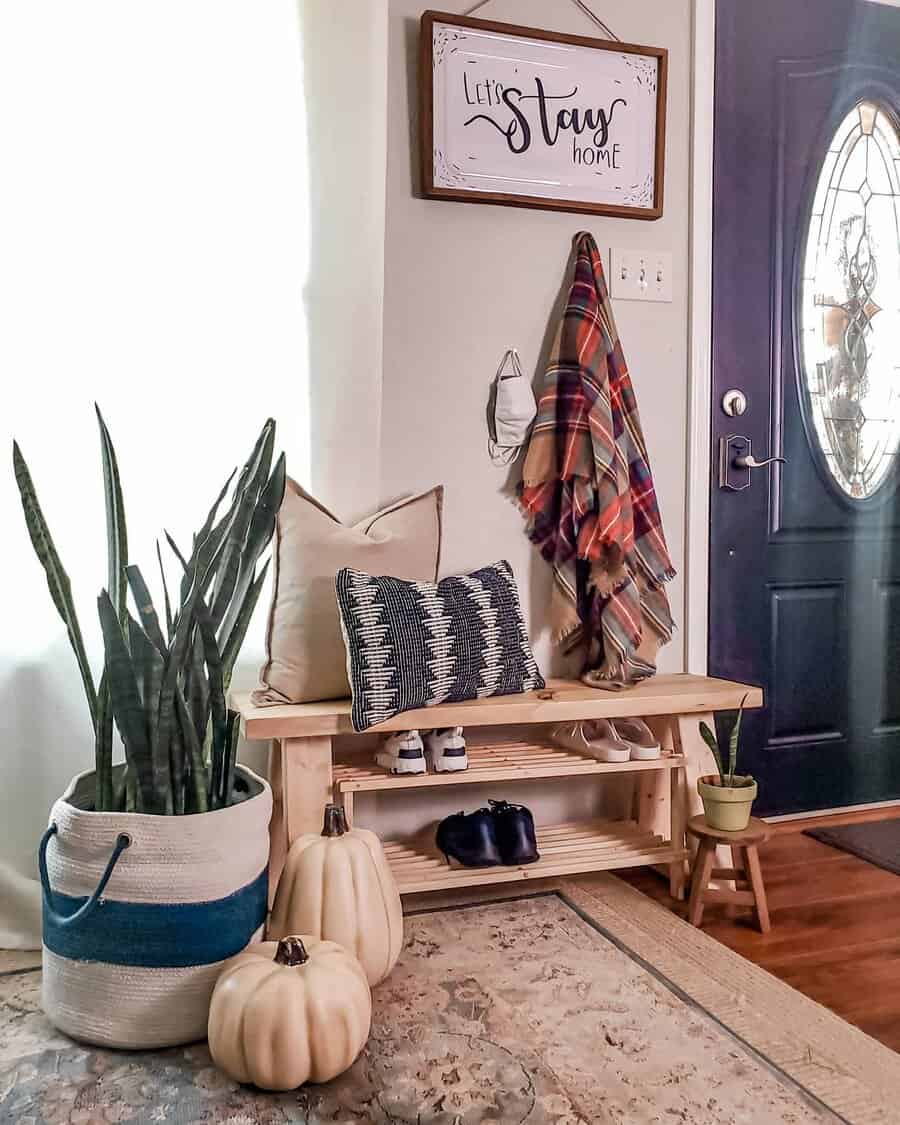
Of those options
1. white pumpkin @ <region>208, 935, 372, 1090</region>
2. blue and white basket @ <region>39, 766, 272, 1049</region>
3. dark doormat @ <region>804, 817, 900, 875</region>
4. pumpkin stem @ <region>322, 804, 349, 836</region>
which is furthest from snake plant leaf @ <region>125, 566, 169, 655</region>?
dark doormat @ <region>804, 817, 900, 875</region>

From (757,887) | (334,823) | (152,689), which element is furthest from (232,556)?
(757,887)

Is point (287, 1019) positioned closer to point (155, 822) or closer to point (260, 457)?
point (155, 822)

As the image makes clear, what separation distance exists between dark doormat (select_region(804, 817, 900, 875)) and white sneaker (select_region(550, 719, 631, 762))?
685mm

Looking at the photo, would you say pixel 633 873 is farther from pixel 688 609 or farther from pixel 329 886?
pixel 329 886

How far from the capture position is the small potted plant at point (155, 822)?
4.78ft

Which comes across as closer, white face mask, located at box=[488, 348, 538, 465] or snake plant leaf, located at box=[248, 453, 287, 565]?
snake plant leaf, located at box=[248, 453, 287, 565]

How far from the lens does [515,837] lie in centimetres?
198

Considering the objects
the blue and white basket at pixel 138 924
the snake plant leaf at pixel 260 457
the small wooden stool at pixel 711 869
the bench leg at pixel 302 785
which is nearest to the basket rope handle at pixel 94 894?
the blue and white basket at pixel 138 924

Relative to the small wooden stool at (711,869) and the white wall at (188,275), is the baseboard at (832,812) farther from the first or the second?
the white wall at (188,275)

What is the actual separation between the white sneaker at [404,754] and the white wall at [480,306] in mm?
435

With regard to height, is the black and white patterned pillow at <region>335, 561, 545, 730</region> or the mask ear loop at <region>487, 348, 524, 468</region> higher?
the mask ear loop at <region>487, 348, 524, 468</region>

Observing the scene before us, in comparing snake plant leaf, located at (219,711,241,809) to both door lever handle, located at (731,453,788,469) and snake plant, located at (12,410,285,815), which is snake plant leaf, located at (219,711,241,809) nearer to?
snake plant, located at (12,410,285,815)

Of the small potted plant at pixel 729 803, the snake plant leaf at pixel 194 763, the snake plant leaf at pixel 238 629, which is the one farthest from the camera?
the small potted plant at pixel 729 803

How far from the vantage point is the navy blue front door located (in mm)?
2492
